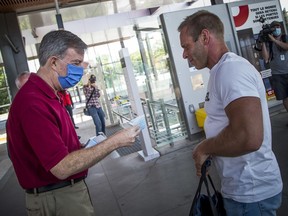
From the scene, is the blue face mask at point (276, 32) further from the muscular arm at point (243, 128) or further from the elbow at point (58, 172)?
the elbow at point (58, 172)

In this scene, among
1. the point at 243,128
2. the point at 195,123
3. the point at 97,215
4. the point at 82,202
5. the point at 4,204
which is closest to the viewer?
the point at 243,128

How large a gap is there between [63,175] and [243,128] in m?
0.93

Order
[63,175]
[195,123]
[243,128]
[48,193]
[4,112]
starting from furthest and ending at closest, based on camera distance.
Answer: [4,112] < [195,123] < [48,193] < [63,175] < [243,128]

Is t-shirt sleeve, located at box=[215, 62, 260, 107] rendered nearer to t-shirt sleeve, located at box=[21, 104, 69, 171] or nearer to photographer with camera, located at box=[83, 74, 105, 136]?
t-shirt sleeve, located at box=[21, 104, 69, 171]

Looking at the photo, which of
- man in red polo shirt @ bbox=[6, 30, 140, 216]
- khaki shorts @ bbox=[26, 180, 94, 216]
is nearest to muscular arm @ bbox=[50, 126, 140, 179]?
man in red polo shirt @ bbox=[6, 30, 140, 216]

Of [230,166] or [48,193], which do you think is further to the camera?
[48,193]

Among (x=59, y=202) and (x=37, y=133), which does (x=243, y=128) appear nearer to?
(x=37, y=133)

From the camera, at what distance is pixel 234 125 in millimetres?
1369

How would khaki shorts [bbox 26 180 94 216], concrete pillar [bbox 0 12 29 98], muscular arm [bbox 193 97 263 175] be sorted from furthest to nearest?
concrete pillar [bbox 0 12 29 98] < khaki shorts [bbox 26 180 94 216] < muscular arm [bbox 193 97 263 175]

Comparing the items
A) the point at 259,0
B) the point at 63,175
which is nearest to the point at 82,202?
the point at 63,175

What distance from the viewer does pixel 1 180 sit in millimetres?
6047

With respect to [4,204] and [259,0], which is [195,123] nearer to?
[259,0]

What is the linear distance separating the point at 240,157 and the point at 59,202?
114 cm

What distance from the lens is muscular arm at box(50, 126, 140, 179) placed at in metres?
1.57
